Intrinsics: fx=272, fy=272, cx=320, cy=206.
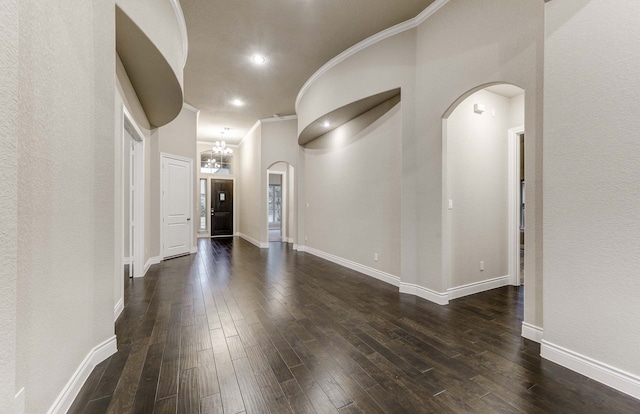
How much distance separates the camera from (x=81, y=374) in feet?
5.79

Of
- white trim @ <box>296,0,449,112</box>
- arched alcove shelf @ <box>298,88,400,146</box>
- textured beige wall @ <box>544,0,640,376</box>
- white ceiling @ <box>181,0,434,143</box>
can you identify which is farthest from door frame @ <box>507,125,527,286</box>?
white ceiling @ <box>181,0,434,143</box>

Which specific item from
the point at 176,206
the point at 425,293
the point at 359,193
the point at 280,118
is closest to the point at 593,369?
the point at 425,293

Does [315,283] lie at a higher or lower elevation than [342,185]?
lower

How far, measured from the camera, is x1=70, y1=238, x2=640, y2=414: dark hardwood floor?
1.65m

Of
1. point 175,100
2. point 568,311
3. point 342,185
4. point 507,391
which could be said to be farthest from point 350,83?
point 507,391

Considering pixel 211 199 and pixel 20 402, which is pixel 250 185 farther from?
pixel 20 402

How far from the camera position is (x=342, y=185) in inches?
214

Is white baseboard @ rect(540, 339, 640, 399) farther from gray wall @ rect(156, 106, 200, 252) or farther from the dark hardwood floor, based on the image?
gray wall @ rect(156, 106, 200, 252)

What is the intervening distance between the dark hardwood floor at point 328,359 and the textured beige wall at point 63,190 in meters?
0.42

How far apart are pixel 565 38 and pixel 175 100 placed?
14.6ft

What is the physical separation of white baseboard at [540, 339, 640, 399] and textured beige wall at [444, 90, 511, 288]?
142 cm

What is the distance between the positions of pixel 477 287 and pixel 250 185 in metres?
7.09

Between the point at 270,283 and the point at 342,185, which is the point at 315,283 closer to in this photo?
the point at 270,283

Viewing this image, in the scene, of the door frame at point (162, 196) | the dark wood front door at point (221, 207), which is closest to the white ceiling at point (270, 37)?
the door frame at point (162, 196)
